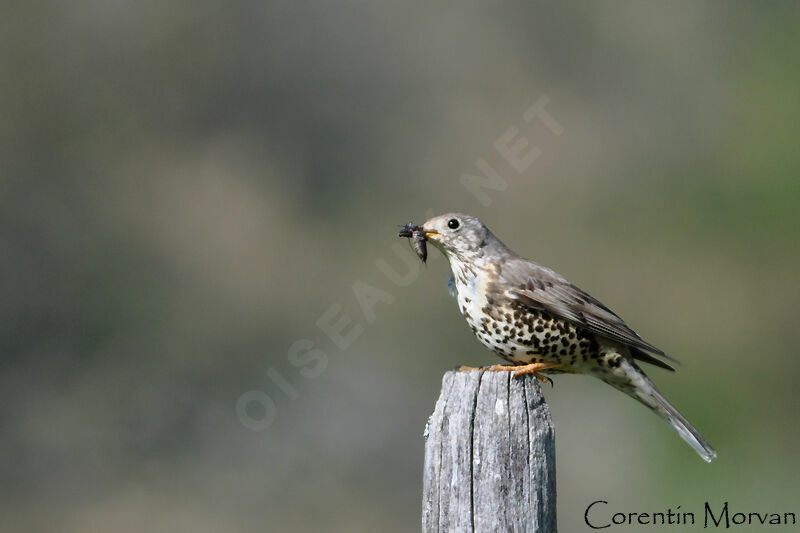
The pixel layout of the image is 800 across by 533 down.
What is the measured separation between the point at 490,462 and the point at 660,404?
2291mm

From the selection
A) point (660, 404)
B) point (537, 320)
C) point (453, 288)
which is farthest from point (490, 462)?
point (660, 404)

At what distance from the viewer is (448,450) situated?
14.1 feet

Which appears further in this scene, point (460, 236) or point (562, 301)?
point (460, 236)

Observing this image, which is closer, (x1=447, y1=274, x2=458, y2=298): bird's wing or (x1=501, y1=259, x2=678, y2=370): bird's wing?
(x1=501, y1=259, x2=678, y2=370): bird's wing

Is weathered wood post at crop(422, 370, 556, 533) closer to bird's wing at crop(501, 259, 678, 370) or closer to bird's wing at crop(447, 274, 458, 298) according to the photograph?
bird's wing at crop(501, 259, 678, 370)

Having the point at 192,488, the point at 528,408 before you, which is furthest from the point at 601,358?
the point at 192,488

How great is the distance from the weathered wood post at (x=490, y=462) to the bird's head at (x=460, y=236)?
69.7 inches

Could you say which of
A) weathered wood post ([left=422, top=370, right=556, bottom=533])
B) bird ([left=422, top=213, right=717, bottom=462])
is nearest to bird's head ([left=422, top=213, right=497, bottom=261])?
bird ([left=422, top=213, right=717, bottom=462])

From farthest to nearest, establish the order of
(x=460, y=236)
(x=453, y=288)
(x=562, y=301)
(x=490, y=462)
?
(x=453, y=288), (x=460, y=236), (x=562, y=301), (x=490, y=462)

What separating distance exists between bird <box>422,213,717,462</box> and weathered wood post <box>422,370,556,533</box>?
3.82 ft

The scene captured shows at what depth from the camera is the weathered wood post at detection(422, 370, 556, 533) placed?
165 inches

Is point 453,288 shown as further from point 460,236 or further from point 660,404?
point 660,404

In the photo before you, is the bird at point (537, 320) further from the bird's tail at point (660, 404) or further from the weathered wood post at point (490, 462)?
the weathered wood post at point (490, 462)

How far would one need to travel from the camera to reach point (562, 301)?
5.90m
